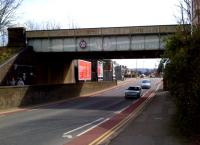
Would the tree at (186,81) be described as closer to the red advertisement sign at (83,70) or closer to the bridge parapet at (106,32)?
the bridge parapet at (106,32)

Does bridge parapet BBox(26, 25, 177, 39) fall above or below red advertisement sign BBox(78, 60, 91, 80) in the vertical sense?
above

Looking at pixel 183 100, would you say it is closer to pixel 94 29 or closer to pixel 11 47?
pixel 94 29

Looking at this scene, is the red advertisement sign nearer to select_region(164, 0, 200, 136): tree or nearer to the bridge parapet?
the bridge parapet

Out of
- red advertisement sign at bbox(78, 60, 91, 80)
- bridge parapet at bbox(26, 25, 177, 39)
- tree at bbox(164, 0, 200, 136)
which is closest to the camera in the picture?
tree at bbox(164, 0, 200, 136)

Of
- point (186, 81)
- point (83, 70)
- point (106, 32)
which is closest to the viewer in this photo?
point (186, 81)

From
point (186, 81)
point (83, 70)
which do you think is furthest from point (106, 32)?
point (186, 81)

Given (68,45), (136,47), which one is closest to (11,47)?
(68,45)

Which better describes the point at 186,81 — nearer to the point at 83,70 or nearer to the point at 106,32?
the point at 106,32

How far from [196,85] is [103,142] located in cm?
388

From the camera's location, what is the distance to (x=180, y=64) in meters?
18.9

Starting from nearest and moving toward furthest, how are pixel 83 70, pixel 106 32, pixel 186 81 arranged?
pixel 186 81 < pixel 106 32 < pixel 83 70

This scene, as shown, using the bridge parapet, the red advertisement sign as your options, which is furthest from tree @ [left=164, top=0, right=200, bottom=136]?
the red advertisement sign

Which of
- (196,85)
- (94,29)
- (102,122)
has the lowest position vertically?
(102,122)

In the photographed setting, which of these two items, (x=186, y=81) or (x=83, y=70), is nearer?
(x=186, y=81)
